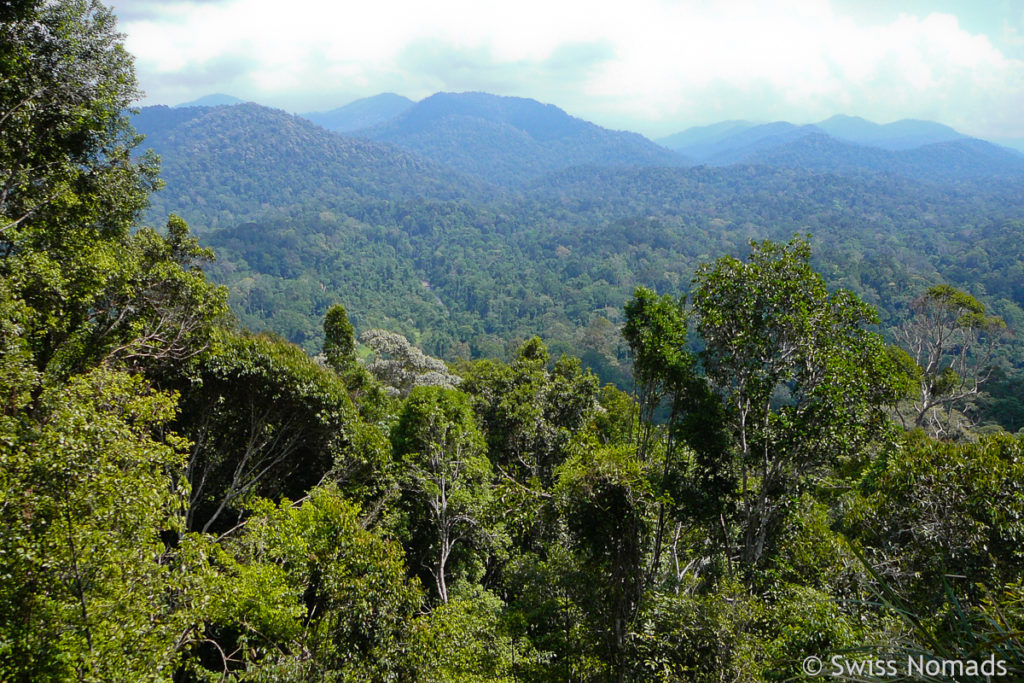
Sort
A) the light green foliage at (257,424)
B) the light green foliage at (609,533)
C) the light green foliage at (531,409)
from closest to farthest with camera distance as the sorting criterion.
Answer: the light green foliage at (609,533) → the light green foliage at (257,424) → the light green foliage at (531,409)

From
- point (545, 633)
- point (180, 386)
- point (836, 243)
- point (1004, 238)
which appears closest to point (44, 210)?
point (180, 386)

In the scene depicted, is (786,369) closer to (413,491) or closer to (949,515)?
(949,515)

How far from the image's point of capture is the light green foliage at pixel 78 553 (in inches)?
207

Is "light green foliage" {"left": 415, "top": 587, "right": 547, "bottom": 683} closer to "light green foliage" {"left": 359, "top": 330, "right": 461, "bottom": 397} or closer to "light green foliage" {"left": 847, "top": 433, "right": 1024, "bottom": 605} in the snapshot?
"light green foliage" {"left": 847, "top": 433, "right": 1024, "bottom": 605}

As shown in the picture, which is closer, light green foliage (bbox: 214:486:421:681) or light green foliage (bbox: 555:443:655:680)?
light green foliage (bbox: 214:486:421:681)

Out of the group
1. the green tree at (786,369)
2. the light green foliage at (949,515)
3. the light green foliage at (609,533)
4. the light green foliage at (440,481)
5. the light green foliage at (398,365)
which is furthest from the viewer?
the light green foliage at (398,365)

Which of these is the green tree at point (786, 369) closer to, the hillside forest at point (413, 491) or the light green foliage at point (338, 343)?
the hillside forest at point (413, 491)

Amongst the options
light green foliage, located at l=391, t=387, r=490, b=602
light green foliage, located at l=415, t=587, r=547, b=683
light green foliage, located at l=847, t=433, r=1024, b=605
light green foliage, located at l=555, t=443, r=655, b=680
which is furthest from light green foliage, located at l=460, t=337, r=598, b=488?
light green foliage, located at l=847, t=433, r=1024, b=605

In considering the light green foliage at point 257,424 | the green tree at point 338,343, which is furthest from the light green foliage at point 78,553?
the green tree at point 338,343

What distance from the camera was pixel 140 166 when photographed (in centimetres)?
1184

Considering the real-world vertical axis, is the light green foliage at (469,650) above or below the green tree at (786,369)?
below

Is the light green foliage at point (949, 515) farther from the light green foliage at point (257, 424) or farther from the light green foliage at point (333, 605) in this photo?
the light green foliage at point (257, 424)

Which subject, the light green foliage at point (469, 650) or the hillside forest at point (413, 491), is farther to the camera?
the light green foliage at point (469, 650)

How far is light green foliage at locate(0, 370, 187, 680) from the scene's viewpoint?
5.26 metres
